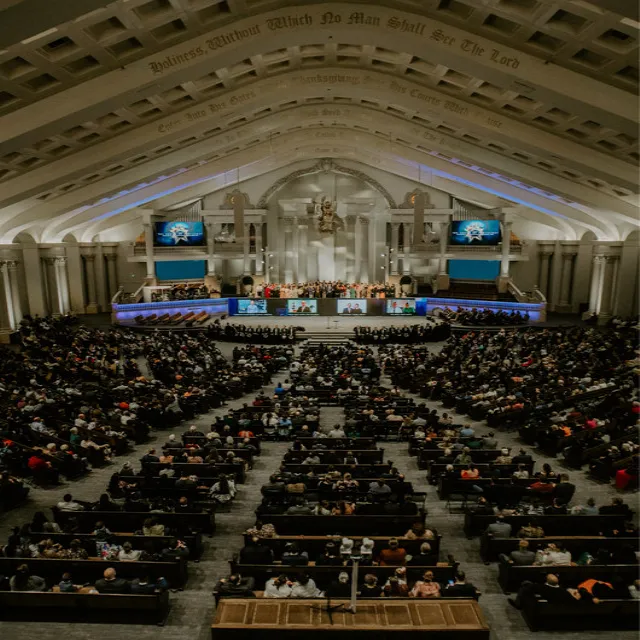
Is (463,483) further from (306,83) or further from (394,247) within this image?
(394,247)

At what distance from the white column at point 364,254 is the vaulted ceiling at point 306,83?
13317mm

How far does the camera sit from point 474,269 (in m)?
37.4

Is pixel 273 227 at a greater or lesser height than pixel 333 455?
greater

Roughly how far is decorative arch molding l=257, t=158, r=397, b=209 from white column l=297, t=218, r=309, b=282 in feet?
10.5

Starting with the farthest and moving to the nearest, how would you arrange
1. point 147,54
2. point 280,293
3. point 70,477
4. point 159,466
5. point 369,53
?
point 280,293 < point 369,53 < point 147,54 < point 70,477 < point 159,466

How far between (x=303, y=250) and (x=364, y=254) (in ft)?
15.7

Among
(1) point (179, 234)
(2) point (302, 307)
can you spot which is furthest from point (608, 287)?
(1) point (179, 234)

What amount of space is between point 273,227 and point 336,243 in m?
5.09

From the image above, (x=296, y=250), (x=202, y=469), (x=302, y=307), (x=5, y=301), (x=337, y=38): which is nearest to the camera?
(x=202, y=469)

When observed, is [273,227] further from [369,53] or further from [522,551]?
[522,551]

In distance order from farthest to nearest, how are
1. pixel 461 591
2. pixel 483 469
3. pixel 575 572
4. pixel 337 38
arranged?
1. pixel 337 38
2. pixel 483 469
3. pixel 575 572
4. pixel 461 591

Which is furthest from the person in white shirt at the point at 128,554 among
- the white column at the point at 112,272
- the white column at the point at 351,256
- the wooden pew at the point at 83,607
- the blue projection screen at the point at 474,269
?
the blue projection screen at the point at 474,269

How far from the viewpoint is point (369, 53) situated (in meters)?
16.5

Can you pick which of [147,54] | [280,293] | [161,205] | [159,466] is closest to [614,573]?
[159,466]
